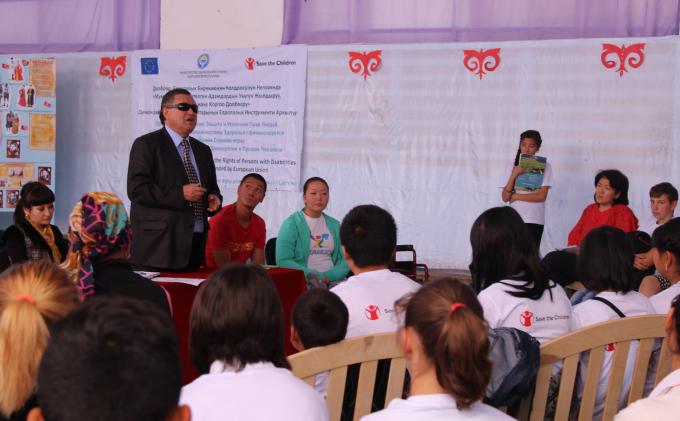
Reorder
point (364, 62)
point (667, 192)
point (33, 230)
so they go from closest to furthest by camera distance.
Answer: point (33, 230) → point (667, 192) → point (364, 62)

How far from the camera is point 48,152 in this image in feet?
22.9

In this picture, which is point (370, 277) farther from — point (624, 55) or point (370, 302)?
point (624, 55)

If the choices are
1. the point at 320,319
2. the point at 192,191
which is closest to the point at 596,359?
the point at 320,319

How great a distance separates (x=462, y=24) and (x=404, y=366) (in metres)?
4.65

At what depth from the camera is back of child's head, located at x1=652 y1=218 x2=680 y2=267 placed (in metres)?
2.69

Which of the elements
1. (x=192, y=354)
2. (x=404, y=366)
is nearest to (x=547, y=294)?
(x=404, y=366)

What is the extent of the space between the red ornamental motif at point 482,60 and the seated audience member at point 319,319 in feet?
14.0

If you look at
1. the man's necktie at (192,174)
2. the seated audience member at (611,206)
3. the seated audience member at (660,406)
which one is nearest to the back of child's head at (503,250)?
the seated audience member at (660,406)

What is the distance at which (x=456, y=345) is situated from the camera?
1.35m

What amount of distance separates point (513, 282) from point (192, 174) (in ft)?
6.60

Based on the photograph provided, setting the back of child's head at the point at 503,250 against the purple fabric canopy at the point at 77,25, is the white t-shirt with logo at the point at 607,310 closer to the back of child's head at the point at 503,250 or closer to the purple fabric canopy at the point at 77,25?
the back of child's head at the point at 503,250

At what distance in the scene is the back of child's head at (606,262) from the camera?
7.88 feet

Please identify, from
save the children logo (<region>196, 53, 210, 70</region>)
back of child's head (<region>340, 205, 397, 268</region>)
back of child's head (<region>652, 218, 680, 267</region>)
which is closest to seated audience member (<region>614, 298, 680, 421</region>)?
back of child's head (<region>340, 205, 397, 268</region>)

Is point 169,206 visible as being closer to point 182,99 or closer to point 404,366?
point 182,99
